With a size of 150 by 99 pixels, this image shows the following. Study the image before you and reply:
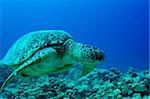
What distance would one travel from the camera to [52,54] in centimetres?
287

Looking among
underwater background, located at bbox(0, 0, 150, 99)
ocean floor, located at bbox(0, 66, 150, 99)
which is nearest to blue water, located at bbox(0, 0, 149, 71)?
underwater background, located at bbox(0, 0, 150, 99)

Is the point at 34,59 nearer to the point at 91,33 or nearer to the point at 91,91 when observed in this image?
the point at 91,91

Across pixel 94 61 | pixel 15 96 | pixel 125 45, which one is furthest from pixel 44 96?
pixel 125 45

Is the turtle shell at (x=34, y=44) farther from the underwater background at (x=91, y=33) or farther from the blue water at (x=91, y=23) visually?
the blue water at (x=91, y=23)

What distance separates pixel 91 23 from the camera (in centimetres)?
3669

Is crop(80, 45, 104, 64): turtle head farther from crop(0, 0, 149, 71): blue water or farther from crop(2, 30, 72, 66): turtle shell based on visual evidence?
crop(0, 0, 149, 71): blue water

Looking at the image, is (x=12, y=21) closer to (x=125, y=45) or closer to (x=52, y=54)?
(x=125, y=45)

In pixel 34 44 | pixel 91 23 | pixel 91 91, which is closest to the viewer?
pixel 34 44

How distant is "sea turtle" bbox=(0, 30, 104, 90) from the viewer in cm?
283

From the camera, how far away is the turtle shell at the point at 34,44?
3.01m

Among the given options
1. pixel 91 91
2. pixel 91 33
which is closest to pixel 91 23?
pixel 91 33

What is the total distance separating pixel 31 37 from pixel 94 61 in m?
0.83

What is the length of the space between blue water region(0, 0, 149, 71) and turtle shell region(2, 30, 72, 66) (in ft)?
62.9

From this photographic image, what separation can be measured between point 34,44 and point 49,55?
307 mm
